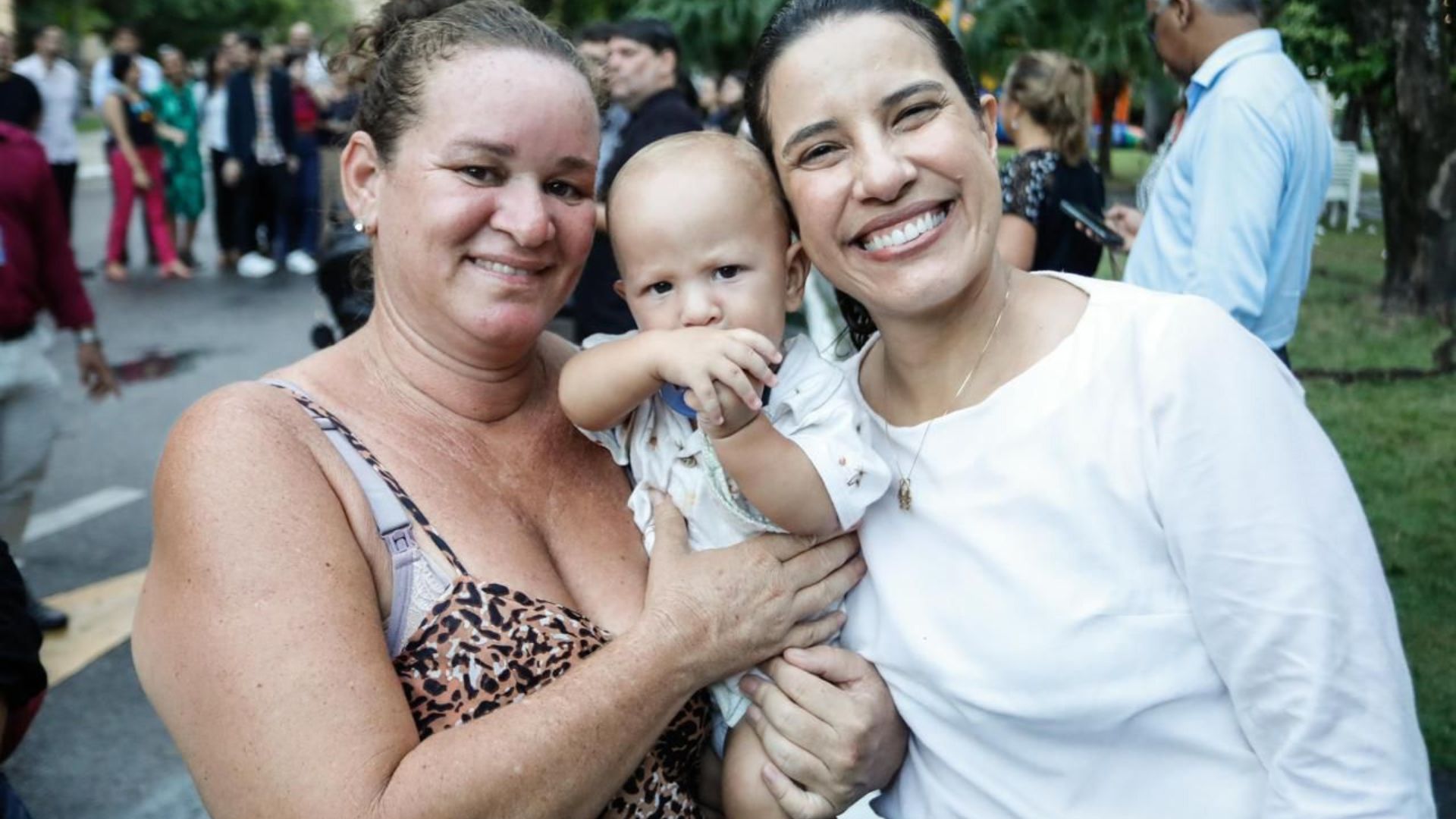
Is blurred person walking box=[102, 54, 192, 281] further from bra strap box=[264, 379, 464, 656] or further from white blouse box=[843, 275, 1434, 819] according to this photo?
white blouse box=[843, 275, 1434, 819]

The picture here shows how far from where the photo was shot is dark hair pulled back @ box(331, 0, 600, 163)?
2.10 meters

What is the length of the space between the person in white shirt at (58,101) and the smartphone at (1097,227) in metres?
10.3

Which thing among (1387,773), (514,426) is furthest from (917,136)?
(1387,773)

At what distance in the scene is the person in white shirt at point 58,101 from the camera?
38.6 feet

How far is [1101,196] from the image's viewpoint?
5.36m

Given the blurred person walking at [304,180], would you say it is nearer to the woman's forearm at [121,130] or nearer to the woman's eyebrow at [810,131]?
the woman's forearm at [121,130]

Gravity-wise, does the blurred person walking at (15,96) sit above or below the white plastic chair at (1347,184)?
below

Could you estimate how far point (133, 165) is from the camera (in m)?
13.2

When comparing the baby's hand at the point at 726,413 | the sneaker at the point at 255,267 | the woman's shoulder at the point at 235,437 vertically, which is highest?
the baby's hand at the point at 726,413

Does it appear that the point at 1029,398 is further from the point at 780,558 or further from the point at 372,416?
the point at 372,416

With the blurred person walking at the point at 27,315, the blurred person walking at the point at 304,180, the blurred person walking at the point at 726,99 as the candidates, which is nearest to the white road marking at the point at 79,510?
the blurred person walking at the point at 27,315

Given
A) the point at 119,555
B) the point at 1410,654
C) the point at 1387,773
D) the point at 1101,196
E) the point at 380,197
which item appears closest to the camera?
the point at 1387,773

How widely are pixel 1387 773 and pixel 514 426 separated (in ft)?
5.01

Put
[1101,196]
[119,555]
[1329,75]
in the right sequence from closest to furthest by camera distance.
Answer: [1329,75]
[1101,196]
[119,555]
